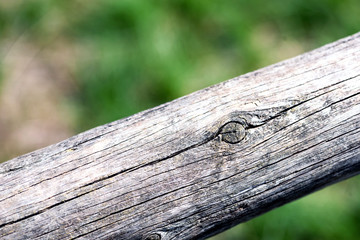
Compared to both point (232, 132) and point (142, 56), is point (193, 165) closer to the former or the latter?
point (232, 132)

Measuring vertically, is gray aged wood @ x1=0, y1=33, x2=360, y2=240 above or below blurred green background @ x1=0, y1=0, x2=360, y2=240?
below

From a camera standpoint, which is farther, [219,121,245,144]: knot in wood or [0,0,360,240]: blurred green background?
[0,0,360,240]: blurred green background

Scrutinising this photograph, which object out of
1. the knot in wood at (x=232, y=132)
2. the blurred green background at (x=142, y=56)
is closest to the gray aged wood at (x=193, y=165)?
the knot in wood at (x=232, y=132)

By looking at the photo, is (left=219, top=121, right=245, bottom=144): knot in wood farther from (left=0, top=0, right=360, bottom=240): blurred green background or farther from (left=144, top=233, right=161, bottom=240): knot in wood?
(left=0, top=0, right=360, bottom=240): blurred green background

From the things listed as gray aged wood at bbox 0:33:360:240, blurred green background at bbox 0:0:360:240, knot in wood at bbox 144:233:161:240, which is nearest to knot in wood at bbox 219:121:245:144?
gray aged wood at bbox 0:33:360:240

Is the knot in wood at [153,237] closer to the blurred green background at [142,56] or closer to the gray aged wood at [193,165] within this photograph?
the gray aged wood at [193,165]

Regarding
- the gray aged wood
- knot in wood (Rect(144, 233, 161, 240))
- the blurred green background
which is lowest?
knot in wood (Rect(144, 233, 161, 240))
